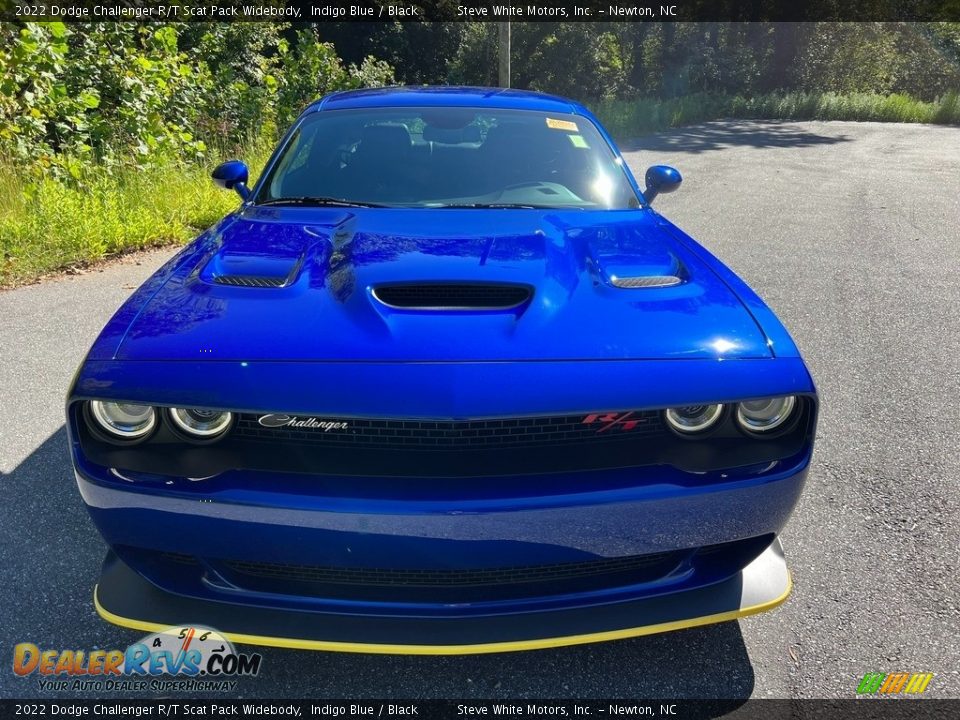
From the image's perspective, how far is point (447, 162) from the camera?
2969 mm

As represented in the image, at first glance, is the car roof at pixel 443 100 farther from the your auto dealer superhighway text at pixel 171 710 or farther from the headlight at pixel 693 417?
the your auto dealer superhighway text at pixel 171 710

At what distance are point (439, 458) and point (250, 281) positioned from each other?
31.5 inches

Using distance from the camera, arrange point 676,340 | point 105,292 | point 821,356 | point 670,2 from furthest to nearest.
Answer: point 670,2, point 105,292, point 821,356, point 676,340

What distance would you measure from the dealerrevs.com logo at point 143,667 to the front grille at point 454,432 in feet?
1.90

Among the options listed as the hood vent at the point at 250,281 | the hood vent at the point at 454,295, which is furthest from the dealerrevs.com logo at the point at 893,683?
the hood vent at the point at 250,281

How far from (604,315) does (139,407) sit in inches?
45.0

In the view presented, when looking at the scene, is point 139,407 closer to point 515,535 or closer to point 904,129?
point 515,535

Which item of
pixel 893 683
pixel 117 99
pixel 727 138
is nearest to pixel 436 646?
pixel 893 683

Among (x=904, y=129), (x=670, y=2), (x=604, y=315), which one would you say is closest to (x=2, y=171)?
(x=604, y=315)

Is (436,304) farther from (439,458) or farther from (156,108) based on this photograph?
(156,108)

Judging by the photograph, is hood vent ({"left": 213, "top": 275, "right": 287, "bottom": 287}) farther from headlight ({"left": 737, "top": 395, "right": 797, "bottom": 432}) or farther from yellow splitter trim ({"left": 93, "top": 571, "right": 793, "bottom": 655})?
Answer: headlight ({"left": 737, "top": 395, "right": 797, "bottom": 432})

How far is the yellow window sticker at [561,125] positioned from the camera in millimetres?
3248

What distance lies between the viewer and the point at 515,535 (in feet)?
5.20

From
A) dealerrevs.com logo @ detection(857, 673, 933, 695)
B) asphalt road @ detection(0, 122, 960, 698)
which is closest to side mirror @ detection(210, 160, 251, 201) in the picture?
asphalt road @ detection(0, 122, 960, 698)
